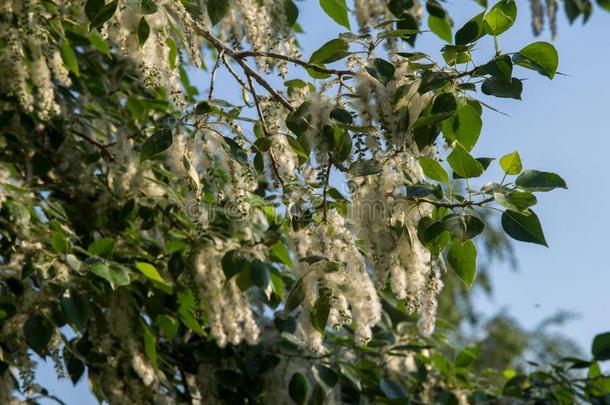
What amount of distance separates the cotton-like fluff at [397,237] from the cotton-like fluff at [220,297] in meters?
0.76

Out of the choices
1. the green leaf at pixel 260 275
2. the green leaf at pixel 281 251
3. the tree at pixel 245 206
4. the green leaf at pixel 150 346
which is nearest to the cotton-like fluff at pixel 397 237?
the tree at pixel 245 206

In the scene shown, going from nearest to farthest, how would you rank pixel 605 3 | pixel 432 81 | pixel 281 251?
pixel 432 81, pixel 281 251, pixel 605 3

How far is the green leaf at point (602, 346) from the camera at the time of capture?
2859 mm

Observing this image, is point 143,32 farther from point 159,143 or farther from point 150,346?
point 150,346

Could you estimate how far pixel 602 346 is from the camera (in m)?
2.88

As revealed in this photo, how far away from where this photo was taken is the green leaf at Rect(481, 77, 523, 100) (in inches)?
61.9

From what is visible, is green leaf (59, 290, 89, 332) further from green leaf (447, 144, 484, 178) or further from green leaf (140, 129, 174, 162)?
green leaf (447, 144, 484, 178)

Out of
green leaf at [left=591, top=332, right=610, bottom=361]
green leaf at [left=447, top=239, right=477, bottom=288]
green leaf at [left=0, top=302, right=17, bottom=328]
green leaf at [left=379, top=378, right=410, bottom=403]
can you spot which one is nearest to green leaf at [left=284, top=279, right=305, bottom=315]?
green leaf at [left=447, top=239, right=477, bottom=288]

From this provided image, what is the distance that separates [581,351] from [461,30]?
513cm

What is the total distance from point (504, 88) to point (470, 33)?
0.12 metres

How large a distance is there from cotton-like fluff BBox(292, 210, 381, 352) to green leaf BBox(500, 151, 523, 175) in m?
0.30

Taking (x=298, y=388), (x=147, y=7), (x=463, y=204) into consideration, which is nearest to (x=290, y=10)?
(x=147, y=7)

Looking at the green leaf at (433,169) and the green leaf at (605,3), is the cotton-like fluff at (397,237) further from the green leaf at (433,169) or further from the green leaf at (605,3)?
the green leaf at (605,3)

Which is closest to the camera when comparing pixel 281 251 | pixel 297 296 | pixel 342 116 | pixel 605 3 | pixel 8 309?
pixel 342 116
